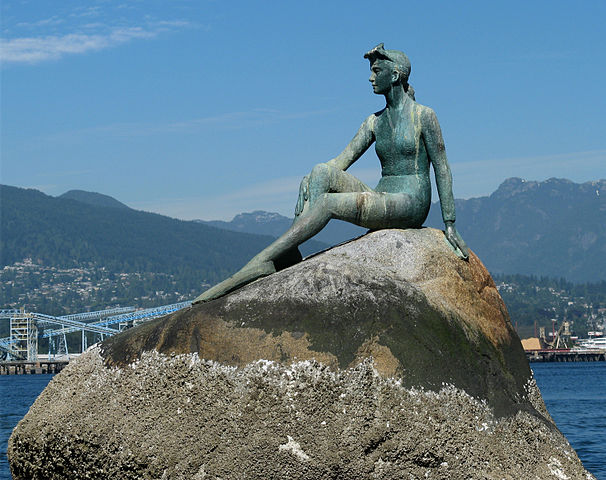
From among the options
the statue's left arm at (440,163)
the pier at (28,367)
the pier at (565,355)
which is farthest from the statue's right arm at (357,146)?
the pier at (565,355)

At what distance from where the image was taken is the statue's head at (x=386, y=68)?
10758 mm

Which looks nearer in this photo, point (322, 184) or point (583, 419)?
point (322, 184)

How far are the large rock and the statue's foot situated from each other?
0.93ft

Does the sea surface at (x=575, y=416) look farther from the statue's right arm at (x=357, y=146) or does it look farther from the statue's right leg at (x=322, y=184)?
the statue's right leg at (x=322, y=184)

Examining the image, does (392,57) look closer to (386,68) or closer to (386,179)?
(386,68)

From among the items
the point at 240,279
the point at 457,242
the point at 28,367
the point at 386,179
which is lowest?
the point at 28,367

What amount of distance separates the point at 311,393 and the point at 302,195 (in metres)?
2.64

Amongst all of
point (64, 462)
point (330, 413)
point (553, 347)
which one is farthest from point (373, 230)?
point (553, 347)

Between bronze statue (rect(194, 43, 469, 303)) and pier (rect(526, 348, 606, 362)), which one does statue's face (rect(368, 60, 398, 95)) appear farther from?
pier (rect(526, 348, 606, 362))

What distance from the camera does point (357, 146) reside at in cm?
1112

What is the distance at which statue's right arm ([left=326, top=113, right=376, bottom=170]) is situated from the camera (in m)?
11.1

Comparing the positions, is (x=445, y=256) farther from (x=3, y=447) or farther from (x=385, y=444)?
(x=3, y=447)

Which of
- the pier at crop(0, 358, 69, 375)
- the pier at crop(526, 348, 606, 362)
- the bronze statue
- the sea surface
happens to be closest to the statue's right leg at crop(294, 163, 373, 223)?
the bronze statue

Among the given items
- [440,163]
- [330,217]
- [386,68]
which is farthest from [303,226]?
[386,68]
